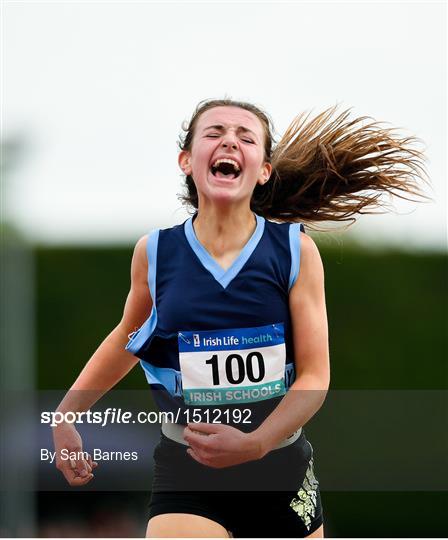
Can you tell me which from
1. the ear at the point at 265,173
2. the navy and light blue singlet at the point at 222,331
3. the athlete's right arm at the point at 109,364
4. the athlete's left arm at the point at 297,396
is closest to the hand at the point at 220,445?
the athlete's left arm at the point at 297,396

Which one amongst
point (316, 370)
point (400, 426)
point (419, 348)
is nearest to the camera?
point (316, 370)

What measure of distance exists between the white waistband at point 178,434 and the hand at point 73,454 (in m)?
0.35

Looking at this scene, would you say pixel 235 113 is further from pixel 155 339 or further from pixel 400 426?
Answer: pixel 400 426

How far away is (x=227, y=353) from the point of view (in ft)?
12.2

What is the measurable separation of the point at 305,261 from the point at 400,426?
15.6 feet

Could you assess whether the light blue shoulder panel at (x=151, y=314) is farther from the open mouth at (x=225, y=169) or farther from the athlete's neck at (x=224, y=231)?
the open mouth at (x=225, y=169)

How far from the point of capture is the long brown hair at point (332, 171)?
4.48 m

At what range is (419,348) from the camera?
879 centimetres

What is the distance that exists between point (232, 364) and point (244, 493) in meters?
0.47

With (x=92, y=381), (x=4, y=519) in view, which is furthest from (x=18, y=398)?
(x=92, y=381)

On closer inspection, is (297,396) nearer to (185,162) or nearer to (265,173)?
(265,173)

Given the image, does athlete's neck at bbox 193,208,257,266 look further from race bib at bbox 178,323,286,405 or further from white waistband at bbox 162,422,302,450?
white waistband at bbox 162,422,302,450

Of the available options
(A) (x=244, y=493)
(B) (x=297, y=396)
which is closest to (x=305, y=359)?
(B) (x=297, y=396)

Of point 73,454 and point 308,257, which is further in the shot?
point 73,454
